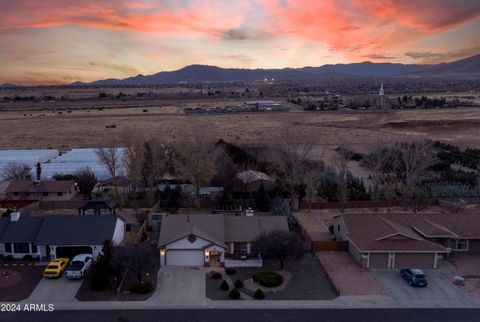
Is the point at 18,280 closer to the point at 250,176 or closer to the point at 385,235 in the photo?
the point at 385,235

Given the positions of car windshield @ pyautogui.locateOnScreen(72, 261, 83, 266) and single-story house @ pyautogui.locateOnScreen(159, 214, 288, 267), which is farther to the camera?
single-story house @ pyautogui.locateOnScreen(159, 214, 288, 267)

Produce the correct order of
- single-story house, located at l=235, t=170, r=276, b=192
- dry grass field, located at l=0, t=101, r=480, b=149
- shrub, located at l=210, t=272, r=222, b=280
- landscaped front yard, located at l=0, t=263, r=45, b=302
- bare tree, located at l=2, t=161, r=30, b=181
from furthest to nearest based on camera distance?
dry grass field, located at l=0, t=101, r=480, b=149, bare tree, located at l=2, t=161, r=30, b=181, single-story house, located at l=235, t=170, r=276, b=192, shrub, located at l=210, t=272, r=222, b=280, landscaped front yard, located at l=0, t=263, r=45, b=302

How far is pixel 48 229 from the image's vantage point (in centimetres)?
2970

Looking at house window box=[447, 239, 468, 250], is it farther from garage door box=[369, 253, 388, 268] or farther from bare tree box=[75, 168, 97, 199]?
bare tree box=[75, 168, 97, 199]

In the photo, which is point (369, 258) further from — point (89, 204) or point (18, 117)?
point (18, 117)

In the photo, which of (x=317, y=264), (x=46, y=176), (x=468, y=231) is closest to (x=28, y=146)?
(x=46, y=176)

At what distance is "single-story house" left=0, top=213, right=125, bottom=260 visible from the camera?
28.8 metres

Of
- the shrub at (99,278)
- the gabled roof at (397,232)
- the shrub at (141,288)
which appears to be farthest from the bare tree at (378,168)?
the shrub at (99,278)

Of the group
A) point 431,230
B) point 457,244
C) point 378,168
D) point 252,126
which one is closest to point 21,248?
point 431,230

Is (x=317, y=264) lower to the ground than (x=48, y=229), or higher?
lower

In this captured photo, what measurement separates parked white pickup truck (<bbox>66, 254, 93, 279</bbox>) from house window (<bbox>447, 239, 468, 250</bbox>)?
77.3 ft

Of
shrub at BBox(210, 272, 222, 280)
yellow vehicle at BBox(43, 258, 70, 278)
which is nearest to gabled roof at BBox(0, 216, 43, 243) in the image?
yellow vehicle at BBox(43, 258, 70, 278)

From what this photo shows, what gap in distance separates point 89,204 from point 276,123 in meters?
64.6

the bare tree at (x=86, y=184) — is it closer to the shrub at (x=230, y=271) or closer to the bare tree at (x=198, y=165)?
the bare tree at (x=198, y=165)
